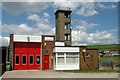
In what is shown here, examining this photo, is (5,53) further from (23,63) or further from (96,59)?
(96,59)

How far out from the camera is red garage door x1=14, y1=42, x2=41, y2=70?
3522 centimetres

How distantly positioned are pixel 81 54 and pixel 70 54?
1521mm

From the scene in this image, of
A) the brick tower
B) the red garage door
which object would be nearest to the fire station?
the red garage door

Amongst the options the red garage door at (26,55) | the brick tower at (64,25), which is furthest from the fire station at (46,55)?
the brick tower at (64,25)

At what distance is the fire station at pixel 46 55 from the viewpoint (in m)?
34.3

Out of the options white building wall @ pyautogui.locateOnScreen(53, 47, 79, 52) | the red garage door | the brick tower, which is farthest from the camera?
the brick tower

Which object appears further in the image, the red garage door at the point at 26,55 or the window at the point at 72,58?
the red garage door at the point at 26,55

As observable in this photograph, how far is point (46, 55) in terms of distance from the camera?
35.8m

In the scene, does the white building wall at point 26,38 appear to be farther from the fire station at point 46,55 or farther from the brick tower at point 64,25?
the brick tower at point 64,25

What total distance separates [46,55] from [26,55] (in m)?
2.81

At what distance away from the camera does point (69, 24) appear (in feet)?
174

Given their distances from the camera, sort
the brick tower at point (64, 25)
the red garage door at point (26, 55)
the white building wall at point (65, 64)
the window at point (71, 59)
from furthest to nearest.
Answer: the brick tower at point (64, 25) → the red garage door at point (26, 55) → the window at point (71, 59) → the white building wall at point (65, 64)

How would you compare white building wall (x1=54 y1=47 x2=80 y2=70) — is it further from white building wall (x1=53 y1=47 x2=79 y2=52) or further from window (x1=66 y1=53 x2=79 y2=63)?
window (x1=66 y1=53 x2=79 y2=63)

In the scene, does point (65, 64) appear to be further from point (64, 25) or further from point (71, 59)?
point (64, 25)
